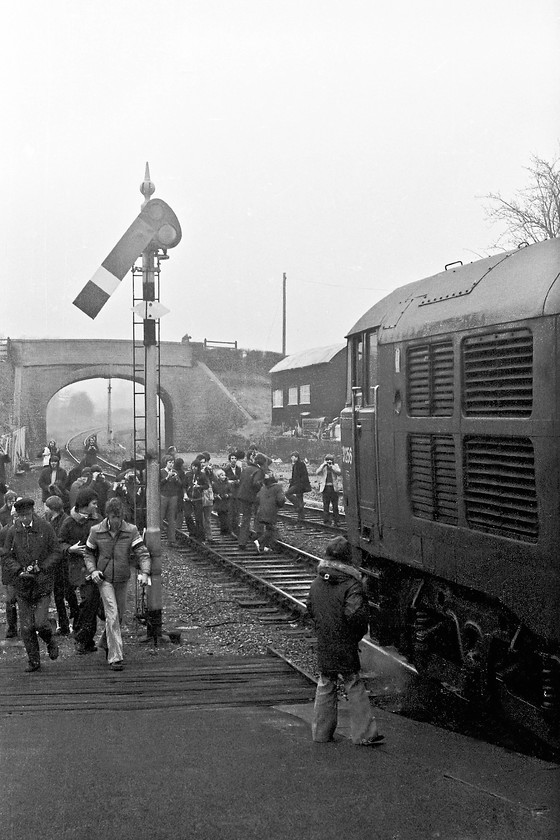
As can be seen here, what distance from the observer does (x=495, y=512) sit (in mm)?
5805

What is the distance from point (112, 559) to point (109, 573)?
135 mm

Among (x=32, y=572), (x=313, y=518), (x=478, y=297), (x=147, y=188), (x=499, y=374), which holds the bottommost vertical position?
(x=313, y=518)

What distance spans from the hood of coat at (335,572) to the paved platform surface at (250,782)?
1.08 meters

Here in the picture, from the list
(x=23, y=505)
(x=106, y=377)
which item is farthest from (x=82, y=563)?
Answer: (x=106, y=377)

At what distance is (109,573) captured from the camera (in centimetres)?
874

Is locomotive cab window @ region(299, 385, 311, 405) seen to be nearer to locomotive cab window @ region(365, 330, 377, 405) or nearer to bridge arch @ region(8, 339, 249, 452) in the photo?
bridge arch @ region(8, 339, 249, 452)

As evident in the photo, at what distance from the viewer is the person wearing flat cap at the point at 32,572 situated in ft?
28.1

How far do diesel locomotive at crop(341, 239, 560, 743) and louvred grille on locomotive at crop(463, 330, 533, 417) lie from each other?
1 cm

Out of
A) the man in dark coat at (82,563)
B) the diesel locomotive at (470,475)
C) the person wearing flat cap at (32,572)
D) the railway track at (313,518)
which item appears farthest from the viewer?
the railway track at (313,518)

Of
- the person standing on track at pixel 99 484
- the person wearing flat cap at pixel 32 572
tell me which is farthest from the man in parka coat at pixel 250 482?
the person wearing flat cap at pixel 32 572

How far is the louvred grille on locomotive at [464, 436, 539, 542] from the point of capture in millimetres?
5395

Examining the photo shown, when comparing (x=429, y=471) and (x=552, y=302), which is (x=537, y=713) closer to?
(x=429, y=471)

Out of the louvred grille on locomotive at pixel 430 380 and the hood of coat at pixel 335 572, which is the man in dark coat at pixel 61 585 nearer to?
the hood of coat at pixel 335 572

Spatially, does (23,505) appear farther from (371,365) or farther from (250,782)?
(250,782)
